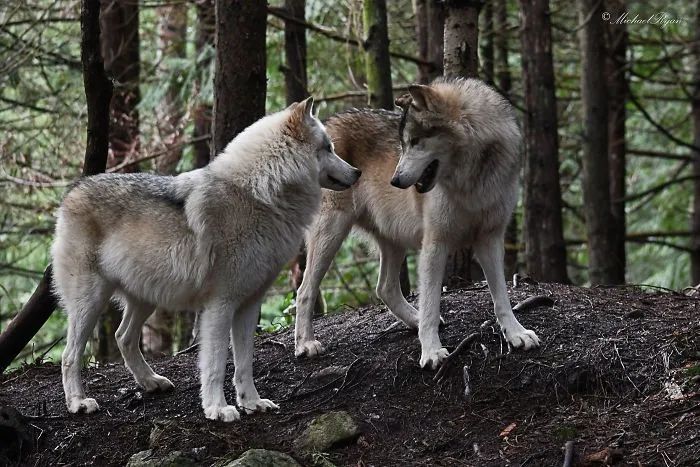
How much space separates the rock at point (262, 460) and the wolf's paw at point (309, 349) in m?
1.66

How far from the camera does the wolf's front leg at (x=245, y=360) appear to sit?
5.57 m

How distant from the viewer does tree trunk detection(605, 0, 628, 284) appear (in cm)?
1130

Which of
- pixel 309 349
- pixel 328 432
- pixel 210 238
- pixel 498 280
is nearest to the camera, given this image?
pixel 328 432

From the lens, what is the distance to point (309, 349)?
6.46 m

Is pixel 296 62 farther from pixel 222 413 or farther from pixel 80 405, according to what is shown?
pixel 222 413

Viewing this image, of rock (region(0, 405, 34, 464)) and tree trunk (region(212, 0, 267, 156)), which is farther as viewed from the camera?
tree trunk (region(212, 0, 267, 156))

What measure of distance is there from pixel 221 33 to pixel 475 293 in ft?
10.1

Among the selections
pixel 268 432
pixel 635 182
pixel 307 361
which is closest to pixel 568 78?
pixel 635 182

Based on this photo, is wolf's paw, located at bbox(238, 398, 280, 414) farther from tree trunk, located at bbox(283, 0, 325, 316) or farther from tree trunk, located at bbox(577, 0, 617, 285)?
tree trunk, located at bbox(577, 0, 617, 285)

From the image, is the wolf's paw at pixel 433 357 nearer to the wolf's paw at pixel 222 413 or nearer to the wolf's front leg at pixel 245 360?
the wolf's front leg at pixel 245 360

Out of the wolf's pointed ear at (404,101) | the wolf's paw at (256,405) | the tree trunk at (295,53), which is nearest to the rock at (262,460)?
the wolf's paw at (256,405)

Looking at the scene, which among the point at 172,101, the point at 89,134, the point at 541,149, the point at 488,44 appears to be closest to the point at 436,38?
the point at 541,149

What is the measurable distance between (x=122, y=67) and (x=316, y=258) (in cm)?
723

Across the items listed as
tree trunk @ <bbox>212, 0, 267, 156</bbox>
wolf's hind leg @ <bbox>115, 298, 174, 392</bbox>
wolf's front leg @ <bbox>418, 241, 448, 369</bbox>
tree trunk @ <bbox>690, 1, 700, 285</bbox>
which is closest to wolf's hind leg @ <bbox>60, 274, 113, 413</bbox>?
wolf's hind leg @ <bbox>115, 298, 174, 392</bbox>
